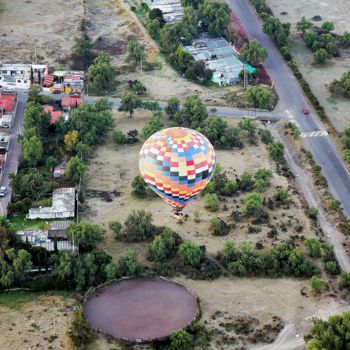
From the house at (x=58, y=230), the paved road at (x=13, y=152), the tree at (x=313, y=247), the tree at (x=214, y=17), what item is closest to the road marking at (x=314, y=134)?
the tree at (x=313, y=247)

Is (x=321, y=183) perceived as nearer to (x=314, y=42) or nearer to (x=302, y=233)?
(x=302, y=233)

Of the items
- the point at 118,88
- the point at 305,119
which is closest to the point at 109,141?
the point at 118,88

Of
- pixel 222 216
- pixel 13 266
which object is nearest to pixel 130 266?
pixel 13 266

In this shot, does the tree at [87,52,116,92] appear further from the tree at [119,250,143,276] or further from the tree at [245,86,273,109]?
the tree at [119,250,143,276]

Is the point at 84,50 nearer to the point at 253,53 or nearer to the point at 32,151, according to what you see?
the point at 253,53

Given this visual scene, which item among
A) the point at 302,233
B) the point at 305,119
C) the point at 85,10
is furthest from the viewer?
the point at 85,10

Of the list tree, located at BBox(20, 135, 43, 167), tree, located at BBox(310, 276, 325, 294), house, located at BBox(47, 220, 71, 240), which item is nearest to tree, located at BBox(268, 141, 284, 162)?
tree, located at BBox(310, 276, 325, 294)
